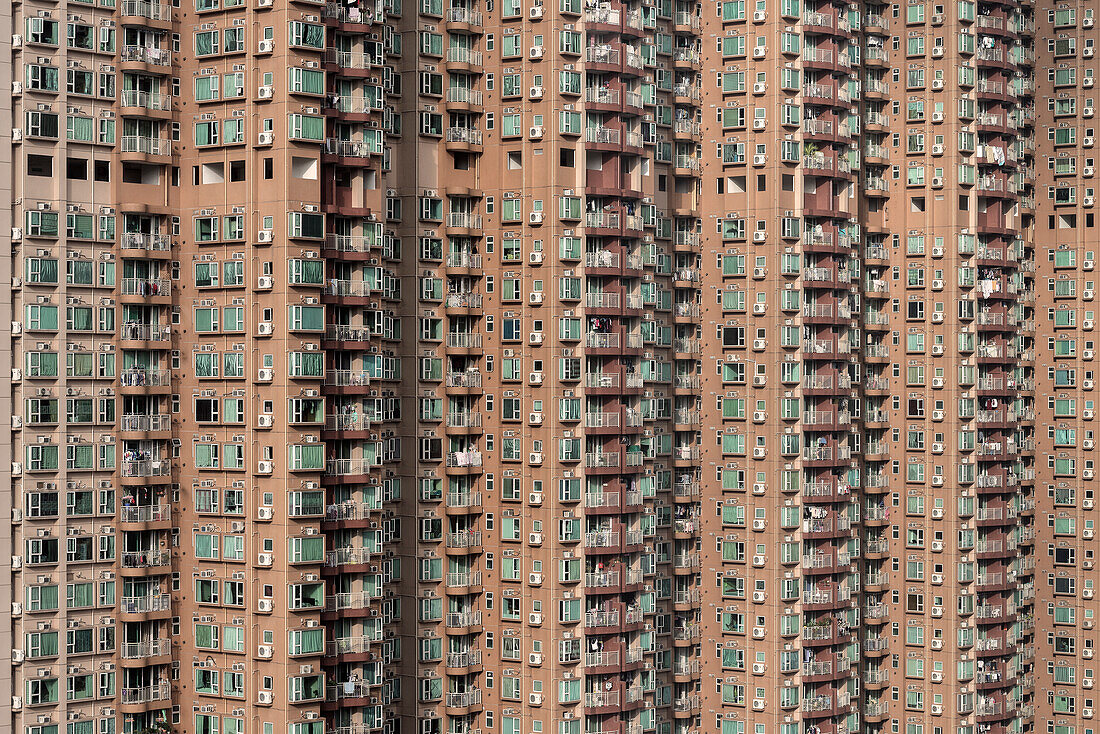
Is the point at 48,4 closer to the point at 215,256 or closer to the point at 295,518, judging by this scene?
the point at 215,256

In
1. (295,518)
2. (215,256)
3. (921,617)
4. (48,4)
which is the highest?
(48,4)

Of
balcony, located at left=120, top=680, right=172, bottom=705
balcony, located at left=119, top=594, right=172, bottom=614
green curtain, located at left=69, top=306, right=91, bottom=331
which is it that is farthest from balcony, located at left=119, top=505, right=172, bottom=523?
green curtain, located at left=69, top=306, right=91, bottom=331

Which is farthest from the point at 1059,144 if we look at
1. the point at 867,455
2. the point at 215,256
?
the point at 215,256

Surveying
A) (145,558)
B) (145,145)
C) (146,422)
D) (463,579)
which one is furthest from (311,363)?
(463,579)

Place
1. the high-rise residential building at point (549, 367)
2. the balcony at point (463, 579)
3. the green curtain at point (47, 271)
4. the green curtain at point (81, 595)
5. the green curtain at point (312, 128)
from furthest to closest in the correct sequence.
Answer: the balcony at point (463, 579) < the green curtain at point (312, 128) < the high-rise residential building at point (549, 367) < the green curtain at point (81, 595) < the green curtain at point (47, 271)

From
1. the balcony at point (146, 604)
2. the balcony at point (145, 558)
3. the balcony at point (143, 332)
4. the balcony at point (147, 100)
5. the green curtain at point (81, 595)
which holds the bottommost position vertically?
the balcony at point (146, 604)

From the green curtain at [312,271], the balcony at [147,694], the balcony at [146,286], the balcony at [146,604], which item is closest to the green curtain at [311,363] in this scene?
the green curtain at [312,271]

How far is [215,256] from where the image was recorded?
81.8m

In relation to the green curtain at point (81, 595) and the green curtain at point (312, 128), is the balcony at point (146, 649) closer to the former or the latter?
the green curtain at point (81, 595)

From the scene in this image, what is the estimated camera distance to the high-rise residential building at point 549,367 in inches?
3155

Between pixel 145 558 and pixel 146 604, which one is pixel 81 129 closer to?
pixel 145 558

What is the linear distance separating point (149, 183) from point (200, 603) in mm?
19226

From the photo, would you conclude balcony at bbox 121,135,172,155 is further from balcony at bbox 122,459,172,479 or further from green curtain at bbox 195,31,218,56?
balcony at bbox 122,459,172,479

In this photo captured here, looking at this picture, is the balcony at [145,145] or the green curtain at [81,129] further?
the balcony at [145,145]
